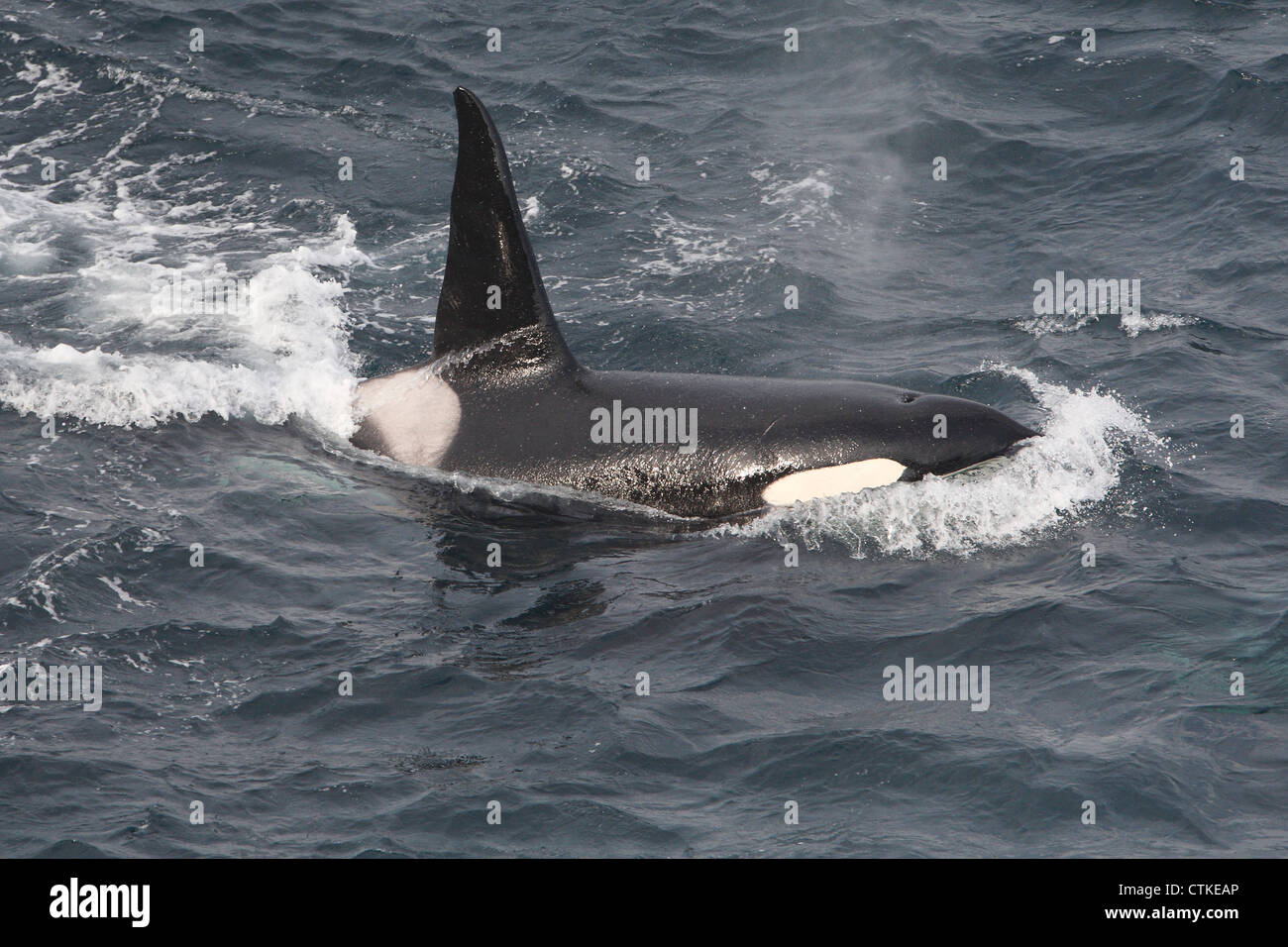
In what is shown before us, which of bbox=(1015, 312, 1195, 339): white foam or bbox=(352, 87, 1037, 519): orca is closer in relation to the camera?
bbox=(352, 87, 1037, 519): orca

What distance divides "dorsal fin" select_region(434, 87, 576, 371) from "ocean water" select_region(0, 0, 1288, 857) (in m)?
1.28

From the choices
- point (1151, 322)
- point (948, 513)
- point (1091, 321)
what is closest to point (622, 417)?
point (948, 513)

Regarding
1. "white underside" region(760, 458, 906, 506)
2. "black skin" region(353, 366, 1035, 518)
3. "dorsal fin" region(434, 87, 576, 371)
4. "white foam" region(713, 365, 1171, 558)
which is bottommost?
"white foam" region(713, 365, 1171, 558)

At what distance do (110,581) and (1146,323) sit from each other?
12.2 meters

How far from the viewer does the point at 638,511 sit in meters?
13.5

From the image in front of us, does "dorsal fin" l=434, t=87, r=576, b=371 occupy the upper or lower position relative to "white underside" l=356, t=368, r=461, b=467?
upper

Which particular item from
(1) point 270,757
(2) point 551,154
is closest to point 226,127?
(2) point 551,154

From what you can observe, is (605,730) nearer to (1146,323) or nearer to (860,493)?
(860,493)

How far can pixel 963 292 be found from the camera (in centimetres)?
1919

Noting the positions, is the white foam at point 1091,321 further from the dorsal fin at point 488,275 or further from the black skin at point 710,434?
the dorsal fin at point 488,275

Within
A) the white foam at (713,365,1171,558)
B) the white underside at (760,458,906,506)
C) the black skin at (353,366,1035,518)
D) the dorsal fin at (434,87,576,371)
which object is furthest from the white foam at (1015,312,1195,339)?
the dorsal fin at (434,87,576,371)

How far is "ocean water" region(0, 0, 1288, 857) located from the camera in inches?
381

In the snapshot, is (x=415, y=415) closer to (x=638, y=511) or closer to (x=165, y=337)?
(x=638, y=511)

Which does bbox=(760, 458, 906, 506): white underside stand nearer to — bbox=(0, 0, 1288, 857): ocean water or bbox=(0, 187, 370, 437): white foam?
bbox=(0, 0, 1288, 857): ocean water
